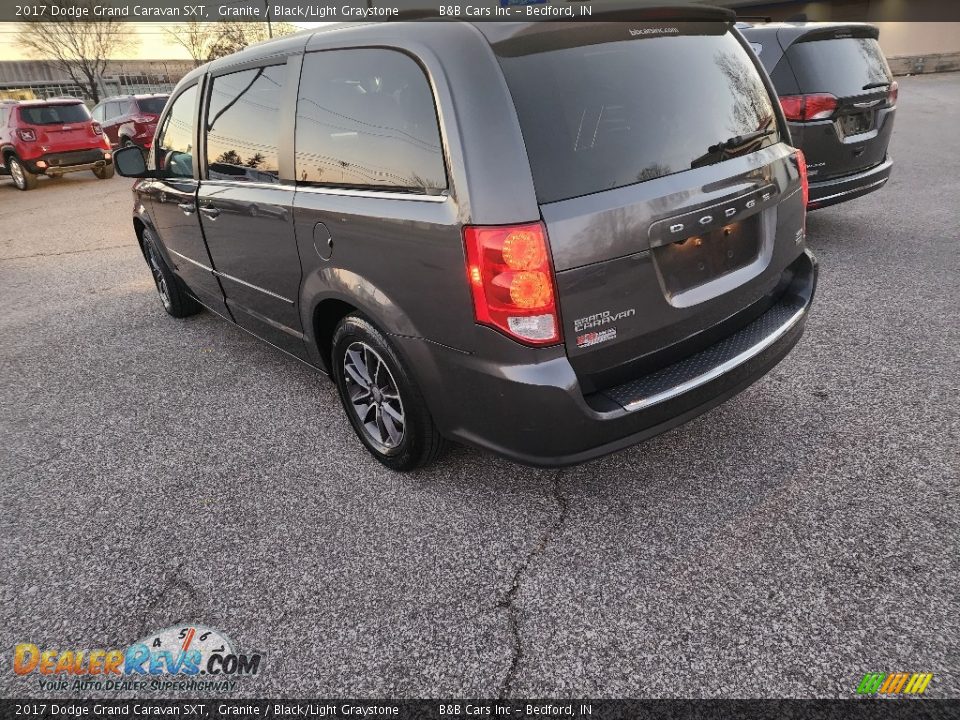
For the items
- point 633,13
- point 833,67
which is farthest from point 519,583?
point 833,67

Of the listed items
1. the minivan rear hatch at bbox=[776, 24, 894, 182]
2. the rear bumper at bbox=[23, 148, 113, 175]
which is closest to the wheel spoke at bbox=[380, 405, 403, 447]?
the minivan rear hatch at bbox=[776, 24, 894, 182]

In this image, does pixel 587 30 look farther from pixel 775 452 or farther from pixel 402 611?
pixel 402 611

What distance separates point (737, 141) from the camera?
2477 mm

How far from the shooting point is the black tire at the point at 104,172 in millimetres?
14312

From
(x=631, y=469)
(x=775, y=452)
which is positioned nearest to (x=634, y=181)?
(x=631, y=469)

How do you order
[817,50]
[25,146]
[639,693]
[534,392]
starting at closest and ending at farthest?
[639,693], [534,392], [817,50], [25,146]

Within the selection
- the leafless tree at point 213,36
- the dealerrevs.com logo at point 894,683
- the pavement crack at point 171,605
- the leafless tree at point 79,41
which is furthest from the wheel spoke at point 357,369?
the leafless tree at point 79,41

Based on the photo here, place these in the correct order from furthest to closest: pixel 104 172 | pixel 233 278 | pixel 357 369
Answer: pixel 104 172 → pixel 233 278 → pixel 357 369

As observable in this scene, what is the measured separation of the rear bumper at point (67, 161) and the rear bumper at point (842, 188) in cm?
1371

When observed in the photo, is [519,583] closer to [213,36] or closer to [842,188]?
[842,188]

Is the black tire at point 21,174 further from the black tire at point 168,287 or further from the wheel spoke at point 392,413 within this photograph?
the wheel spoke at point 392,413

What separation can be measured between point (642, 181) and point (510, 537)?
142 cm

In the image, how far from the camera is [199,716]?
1922 mm

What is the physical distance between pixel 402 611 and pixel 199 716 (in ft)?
2.22
